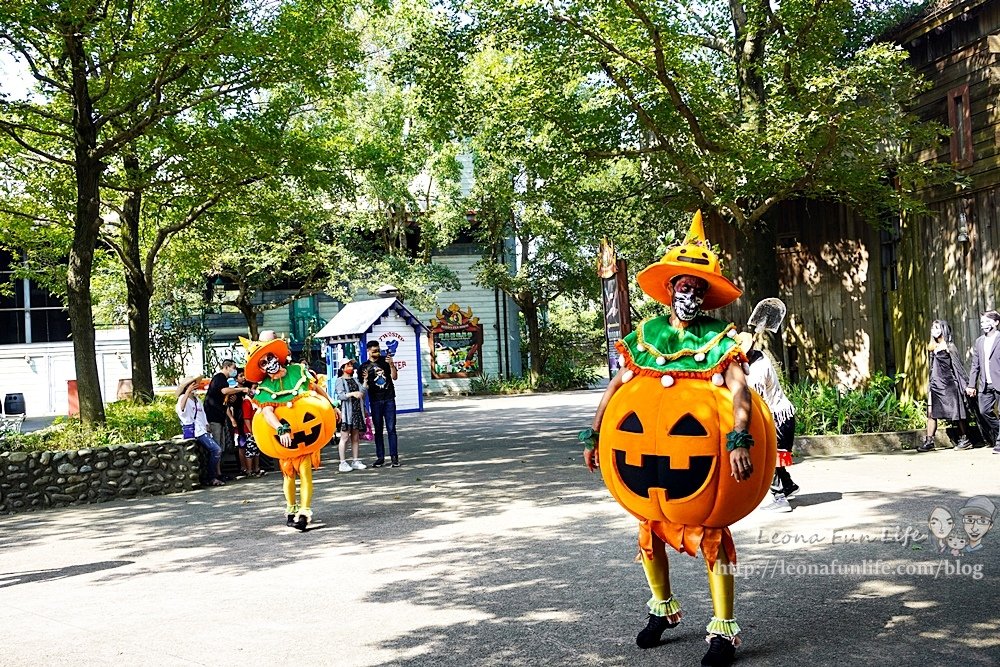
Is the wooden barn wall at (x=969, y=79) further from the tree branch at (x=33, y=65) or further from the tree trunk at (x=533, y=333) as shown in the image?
the tree trunk at (x=533, y=333)

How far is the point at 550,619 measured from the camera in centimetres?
660

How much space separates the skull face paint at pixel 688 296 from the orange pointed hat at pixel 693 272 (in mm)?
39

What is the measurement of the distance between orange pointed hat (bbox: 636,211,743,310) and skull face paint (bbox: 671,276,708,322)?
39 mm

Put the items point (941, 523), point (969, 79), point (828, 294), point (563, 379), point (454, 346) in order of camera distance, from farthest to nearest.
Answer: point (454, 346) < point (563, 379) < point (828, 294) < point (969, 79) < point (941, 523)

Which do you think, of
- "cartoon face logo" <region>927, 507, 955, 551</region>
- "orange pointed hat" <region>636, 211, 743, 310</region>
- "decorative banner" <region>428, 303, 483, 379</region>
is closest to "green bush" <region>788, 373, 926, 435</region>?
"cartoon face logo" <region>927, 507, 955, 551</region>

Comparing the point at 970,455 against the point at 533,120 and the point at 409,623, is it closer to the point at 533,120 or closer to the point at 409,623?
the point at 533,120

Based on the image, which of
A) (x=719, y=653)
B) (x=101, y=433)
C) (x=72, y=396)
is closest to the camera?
(x=719, y=653)

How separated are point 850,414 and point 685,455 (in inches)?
441

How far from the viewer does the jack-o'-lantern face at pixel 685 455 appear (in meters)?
5.54

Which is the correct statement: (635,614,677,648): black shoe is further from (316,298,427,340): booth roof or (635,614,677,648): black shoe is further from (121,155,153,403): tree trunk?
(316,298,427,340): booth roof

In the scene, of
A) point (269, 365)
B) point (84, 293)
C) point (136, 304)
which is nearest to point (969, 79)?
point (269, 365)

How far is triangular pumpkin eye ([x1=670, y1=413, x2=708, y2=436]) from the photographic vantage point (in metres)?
5.56

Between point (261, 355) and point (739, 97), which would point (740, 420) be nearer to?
point (261, 355)

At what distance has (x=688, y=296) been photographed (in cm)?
593
